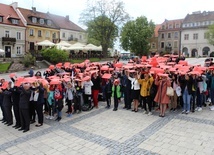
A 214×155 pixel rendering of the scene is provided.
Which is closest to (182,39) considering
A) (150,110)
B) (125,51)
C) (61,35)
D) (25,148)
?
(125,51)

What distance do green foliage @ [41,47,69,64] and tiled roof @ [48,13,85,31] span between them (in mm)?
20966

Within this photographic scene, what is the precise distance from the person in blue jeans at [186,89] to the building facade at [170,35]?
203 ft

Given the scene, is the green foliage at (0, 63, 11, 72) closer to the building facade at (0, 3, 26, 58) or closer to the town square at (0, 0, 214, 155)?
the building facade at (0, 3, 26, 58)

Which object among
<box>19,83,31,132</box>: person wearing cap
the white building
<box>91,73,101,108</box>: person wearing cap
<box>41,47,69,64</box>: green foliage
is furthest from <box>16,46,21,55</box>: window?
the white building

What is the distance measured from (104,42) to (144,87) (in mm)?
38502

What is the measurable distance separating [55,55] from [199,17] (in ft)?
159

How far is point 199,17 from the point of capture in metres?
63.3

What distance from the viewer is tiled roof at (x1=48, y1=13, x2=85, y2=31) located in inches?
2090

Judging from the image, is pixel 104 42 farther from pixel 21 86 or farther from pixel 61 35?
pixel 21 86

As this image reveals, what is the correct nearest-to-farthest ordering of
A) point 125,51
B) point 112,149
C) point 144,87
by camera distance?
point 112,149 → point 144,87 → point 125,51

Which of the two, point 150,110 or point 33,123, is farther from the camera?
point 150,110

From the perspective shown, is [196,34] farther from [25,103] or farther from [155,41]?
[25,103]

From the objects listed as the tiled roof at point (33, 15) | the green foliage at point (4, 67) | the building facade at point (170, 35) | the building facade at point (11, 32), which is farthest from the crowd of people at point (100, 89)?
the building facade at point (170, 35)

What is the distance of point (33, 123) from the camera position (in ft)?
28.6
